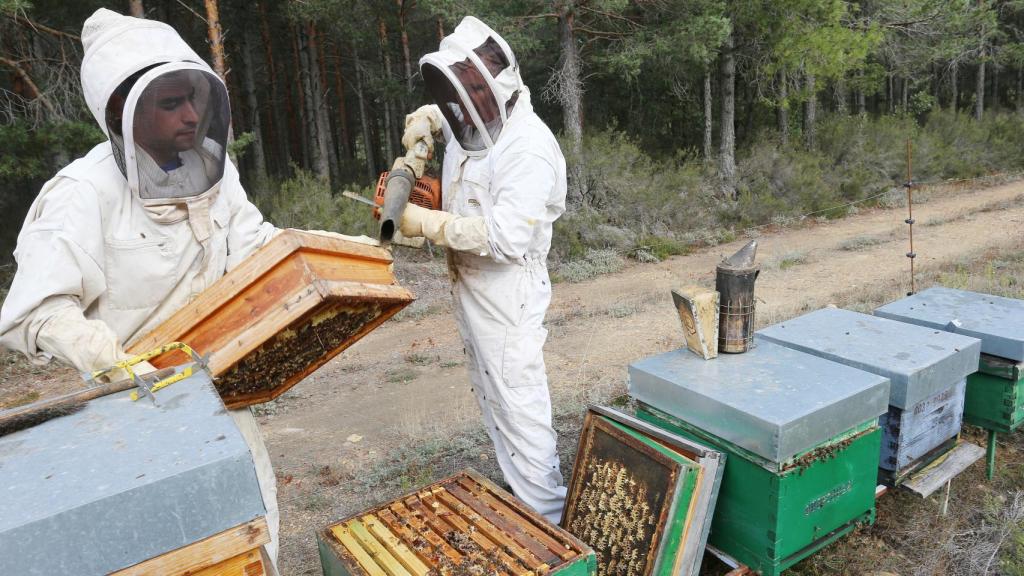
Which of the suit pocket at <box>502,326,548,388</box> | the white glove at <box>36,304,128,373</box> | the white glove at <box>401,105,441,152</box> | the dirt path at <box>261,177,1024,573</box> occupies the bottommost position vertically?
the dirt path at <box>261,177,1024,573</box>

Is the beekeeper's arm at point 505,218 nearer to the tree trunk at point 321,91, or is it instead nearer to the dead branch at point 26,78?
the dead branch at point 26,78

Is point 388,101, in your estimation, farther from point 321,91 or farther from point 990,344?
point 990,344

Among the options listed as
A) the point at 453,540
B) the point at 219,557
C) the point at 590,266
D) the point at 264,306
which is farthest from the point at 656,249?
the point at 219,557

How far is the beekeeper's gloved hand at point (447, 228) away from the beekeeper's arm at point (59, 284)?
1.18 m

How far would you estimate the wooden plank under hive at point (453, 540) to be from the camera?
212 cm

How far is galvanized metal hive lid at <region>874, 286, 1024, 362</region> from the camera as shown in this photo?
3.14m

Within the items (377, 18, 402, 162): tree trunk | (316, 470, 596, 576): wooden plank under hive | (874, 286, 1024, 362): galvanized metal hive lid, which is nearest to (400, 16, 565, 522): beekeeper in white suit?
(316, 470, 596, 576): wooden plank under hive

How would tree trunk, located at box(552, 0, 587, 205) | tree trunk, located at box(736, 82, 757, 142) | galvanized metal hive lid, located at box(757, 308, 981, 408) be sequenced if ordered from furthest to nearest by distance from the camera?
1. tree trunk, located at box(736, 82, 757, 142)
2. tree trunk, located at box(552, 0, 587, 205)
3. galvanized metal hive lid, located at box(757, 308, 981, 408)

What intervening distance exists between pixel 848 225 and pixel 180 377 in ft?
43.1

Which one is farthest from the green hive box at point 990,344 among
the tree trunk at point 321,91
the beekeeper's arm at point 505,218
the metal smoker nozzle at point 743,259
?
the tree trunk at point 321,91

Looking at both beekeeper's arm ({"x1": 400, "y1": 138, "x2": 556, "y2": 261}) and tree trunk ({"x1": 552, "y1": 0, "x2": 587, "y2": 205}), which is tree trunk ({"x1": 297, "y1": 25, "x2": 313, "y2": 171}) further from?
beekeeper's arm ({"x1": 400, "y1": 138, "x2": 556, "y2": 261})

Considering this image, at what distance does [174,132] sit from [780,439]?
7.64 ft

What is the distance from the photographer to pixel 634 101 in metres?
20.4

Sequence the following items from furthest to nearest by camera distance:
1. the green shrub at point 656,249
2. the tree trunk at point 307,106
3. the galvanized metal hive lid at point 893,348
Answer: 1. the tree trunk at point 307,106
2. the green shrub at point 656,249
3. the galvanized metal hive lid at point 893,348
